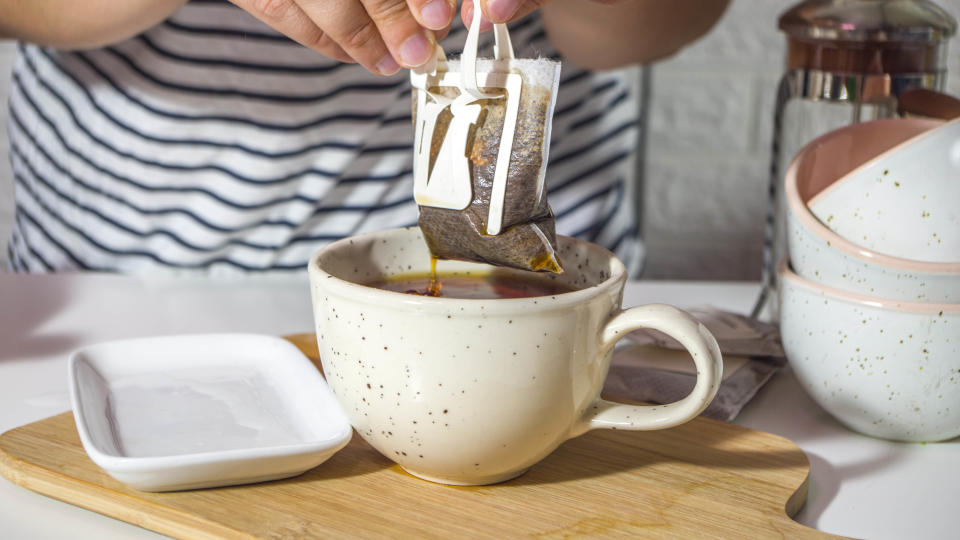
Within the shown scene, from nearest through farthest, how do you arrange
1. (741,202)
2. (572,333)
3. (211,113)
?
(572,333) < (211,113) < (741,202)

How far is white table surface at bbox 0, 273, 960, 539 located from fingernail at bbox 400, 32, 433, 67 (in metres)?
0.29

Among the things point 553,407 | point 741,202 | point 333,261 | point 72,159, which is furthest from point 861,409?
point 741,202

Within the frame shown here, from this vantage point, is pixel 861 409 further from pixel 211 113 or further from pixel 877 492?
pixel 211 113

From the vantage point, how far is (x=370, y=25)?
568 millimetres

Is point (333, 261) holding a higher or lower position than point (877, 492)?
higher

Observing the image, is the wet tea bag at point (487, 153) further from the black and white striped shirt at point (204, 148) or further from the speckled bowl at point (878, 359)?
the black and white striped shirt at point (204, 148)

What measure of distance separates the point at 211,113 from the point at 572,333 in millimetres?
681

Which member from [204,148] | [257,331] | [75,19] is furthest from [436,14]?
[204,148]

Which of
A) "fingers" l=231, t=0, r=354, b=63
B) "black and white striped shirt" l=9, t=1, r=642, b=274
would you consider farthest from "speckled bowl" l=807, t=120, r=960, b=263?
"black and white striped shirt" l=9, t=1, r=642, b=274

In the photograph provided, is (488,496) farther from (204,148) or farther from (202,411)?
(204,148)

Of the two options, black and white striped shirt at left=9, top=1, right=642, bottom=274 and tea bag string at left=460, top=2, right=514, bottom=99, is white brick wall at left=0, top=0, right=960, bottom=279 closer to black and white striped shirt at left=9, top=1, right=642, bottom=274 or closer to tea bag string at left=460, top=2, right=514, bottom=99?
black and white striped shirt at left=9, top=1, right=642, bottom=274

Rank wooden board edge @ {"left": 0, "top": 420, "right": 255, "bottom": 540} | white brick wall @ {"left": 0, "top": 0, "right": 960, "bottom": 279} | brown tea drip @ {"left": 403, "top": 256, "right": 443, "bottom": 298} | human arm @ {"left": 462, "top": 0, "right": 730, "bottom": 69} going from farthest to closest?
1. white brick wall @ {"left": 0, "top": 0, "right": 960, "bottom": 279}
2. human arm @ {"left": 462, "top": 0, "right": 730, "bottom": 69}
3. brown tea drip @ {"left": 403, "top": 256, "right": 443, "bottom": 298}
4. wooden board edge @ {"left": 0, "top": 420, "right": 255, "bottom": 540}

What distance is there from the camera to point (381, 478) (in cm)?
50

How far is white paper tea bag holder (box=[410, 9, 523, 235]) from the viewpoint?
0.50 meters
